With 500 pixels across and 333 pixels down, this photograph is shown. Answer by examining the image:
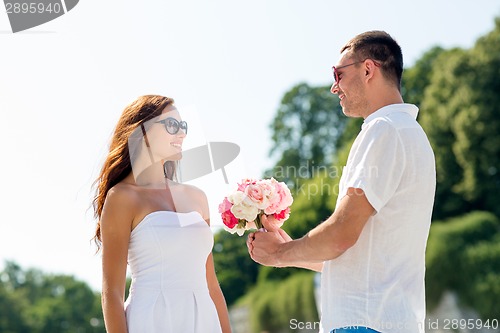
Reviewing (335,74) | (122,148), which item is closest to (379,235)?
(335,74)

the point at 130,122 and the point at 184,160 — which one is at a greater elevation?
the point at 130,122

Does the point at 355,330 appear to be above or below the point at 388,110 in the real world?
below

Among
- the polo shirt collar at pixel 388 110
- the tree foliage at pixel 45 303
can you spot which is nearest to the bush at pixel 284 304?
the tree foliage at pixel 45 303

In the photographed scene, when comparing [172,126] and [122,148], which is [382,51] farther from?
[122,148]

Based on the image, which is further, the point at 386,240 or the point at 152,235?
the point at 152,235

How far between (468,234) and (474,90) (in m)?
6.13

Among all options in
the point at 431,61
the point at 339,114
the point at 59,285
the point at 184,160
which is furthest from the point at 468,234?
the point at 59,285

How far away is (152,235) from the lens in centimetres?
523

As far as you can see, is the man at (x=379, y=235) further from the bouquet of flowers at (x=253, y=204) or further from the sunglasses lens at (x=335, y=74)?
the bouquet of flowers at (x=253, y=204)

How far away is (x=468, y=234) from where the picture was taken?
35.4m

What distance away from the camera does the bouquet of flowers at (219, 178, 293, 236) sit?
16.8 feet

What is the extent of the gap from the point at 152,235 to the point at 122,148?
63 centimetres

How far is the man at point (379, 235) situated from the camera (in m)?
4.17

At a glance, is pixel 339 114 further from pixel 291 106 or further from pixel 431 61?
pixel 431 61
